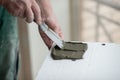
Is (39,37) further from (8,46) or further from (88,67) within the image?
(88,67)

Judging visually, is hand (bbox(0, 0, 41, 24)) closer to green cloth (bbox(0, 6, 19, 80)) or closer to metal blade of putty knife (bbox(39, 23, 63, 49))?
metal blade of putty knife (bbox(39, 23, 63, 49))

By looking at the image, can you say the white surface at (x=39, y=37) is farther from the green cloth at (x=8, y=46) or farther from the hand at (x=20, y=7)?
the hand at (x=20, y=7)

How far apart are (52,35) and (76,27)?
0.75 m

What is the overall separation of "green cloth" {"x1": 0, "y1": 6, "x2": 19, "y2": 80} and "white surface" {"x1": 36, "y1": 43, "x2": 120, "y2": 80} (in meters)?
0.18

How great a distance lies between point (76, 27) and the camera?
1.40m

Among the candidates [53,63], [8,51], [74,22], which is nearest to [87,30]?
Answer: [74,22]

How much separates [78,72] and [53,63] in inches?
2.9

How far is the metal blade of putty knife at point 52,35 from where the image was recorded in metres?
0.65

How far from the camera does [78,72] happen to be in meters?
0.59

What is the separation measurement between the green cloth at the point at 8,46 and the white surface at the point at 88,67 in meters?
0.18

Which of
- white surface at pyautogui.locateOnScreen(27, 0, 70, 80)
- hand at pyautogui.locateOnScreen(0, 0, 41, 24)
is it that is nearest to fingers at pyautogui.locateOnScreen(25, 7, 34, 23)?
hand at pyautogui.locateOnScreen(0, 0, 41, 24)

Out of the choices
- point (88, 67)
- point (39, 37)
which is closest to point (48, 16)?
point (88, 67)

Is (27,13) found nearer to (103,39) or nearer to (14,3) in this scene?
(14,3)

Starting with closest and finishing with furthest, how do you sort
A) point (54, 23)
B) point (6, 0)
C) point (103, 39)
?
point (6, 0) → point (54, 23) → point (103, 39)
